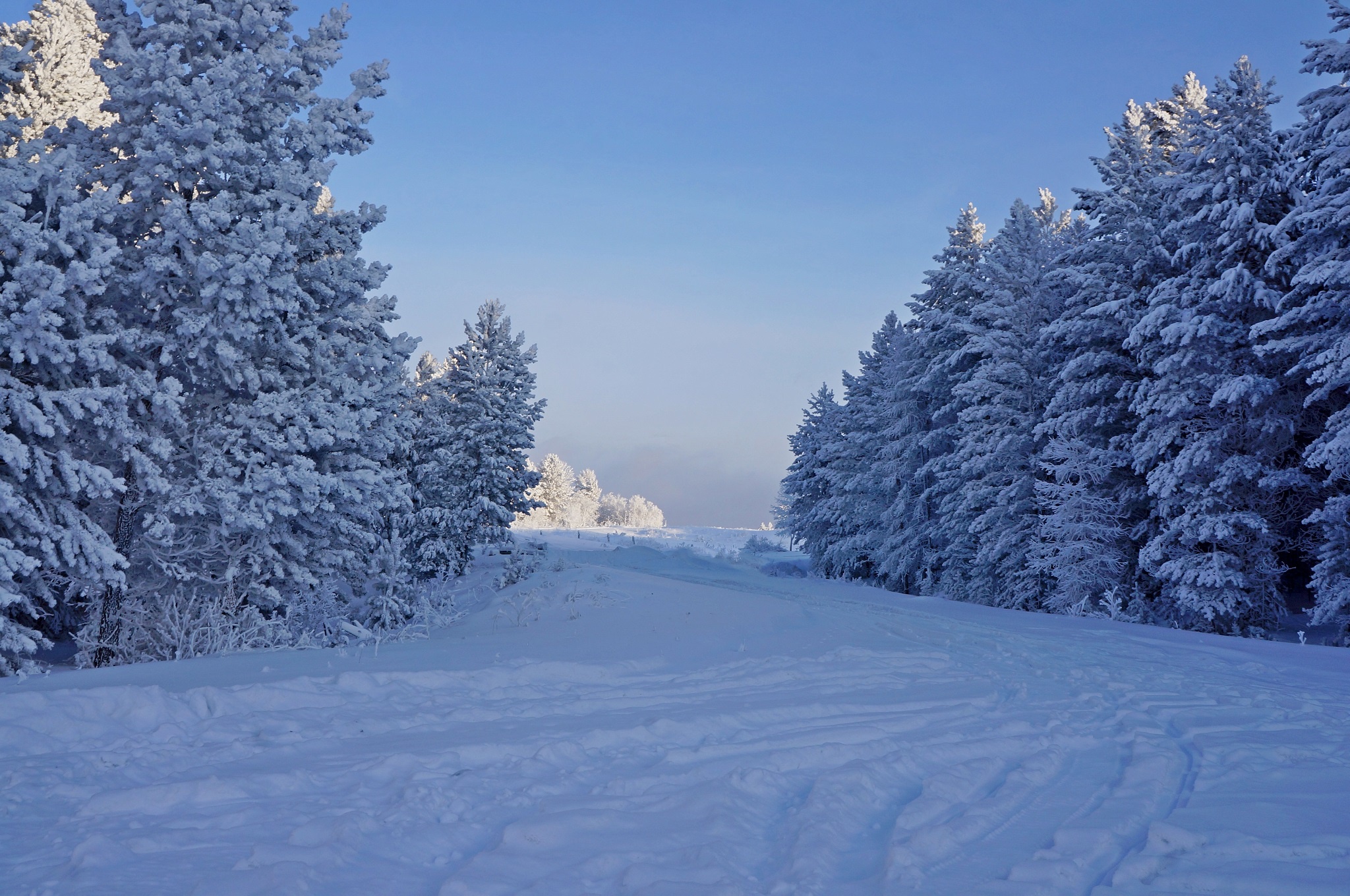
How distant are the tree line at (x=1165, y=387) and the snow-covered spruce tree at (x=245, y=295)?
1515cm

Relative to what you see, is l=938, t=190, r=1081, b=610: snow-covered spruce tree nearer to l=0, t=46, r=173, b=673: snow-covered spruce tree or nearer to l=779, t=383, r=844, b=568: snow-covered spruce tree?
l=779, t=383, r=844, b=568: snow-covered spruce tree

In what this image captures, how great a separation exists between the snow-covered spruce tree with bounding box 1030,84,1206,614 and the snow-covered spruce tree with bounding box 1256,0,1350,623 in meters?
3.17

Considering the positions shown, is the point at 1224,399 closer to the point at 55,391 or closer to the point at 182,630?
the point at 182,630

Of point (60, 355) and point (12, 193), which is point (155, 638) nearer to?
point (60, 355)

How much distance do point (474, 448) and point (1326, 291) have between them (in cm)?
2262

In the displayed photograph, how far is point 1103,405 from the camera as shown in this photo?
19484 millimetres

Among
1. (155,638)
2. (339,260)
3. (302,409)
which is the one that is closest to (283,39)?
(339,260)

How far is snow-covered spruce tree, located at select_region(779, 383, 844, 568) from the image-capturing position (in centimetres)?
3347

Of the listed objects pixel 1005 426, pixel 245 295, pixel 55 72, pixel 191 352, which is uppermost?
pixel 55 72

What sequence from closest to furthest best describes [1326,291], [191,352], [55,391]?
[55,391]
[191,352]
[1326,291]

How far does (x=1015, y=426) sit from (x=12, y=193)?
70.2 ft

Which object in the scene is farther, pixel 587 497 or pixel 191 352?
pixel 587 497

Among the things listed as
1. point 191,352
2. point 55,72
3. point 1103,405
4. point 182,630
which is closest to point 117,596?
point 182,630

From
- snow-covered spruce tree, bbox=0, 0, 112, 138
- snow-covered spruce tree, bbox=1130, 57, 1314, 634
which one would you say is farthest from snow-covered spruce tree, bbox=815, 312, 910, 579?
snow-covered spruce tree, bbox=0, 0, 112, 138
